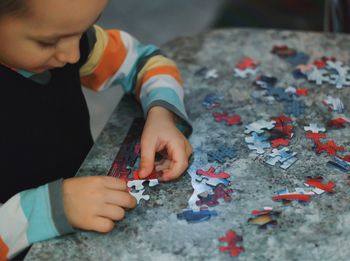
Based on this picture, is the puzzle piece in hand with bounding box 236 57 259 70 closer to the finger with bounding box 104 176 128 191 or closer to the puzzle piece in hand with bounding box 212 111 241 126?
the puzzle piece in hand with bounding box 212 111 241 126

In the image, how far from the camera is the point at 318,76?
1.35 metres

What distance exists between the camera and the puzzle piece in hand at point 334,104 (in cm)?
124

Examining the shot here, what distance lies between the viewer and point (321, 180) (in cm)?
104

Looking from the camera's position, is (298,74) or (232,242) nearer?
(232,242)

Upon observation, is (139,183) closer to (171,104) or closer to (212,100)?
(171,104)

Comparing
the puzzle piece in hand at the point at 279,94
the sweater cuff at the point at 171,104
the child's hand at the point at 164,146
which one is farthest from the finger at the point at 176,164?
the puzzle piece in hand at the point at 279,94

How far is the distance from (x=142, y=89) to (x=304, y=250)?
57 centimetres

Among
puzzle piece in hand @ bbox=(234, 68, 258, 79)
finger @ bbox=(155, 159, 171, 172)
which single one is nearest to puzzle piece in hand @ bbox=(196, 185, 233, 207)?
finger @ bbox=(155, 159, 171, 172)

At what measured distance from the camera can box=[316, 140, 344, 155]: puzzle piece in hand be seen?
1.11m

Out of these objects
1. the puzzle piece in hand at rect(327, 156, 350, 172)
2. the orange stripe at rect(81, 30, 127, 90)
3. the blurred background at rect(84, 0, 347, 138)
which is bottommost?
the blurred background at rect(84, 0, 347, 138)

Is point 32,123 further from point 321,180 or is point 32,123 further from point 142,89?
point 321,180

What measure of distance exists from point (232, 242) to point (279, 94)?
493 mm

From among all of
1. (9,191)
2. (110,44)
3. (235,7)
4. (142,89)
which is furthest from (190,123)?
(235,7)

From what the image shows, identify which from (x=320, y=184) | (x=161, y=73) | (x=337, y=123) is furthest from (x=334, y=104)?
(x=161, y=73)
